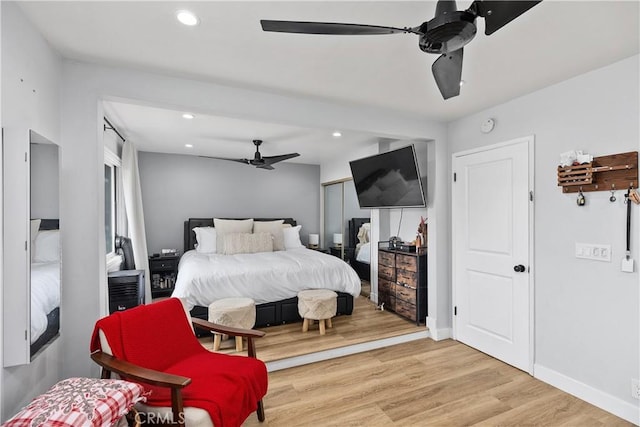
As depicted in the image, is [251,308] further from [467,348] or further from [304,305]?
[467,348]

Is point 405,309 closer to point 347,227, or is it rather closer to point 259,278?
point 259,278

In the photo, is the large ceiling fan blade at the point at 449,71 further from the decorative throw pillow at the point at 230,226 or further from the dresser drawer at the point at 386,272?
the decorative throw pillow at the point at 230,226

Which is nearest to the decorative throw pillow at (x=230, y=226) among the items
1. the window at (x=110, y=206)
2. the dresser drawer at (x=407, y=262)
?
the window at (x=110, y=206)

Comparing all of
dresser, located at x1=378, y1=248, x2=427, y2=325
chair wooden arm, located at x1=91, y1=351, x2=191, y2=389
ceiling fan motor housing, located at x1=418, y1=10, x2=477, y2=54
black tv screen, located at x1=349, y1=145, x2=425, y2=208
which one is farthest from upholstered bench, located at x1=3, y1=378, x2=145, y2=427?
black tv screen, located at x1=349, y1=145, x2=425, y2=208

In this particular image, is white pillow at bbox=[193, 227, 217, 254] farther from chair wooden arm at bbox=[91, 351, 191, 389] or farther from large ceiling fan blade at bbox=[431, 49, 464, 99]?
large ceiling fan blade at bbox=[431, 49, 464, 99]

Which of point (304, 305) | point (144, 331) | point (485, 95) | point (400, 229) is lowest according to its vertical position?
point (304, 305)

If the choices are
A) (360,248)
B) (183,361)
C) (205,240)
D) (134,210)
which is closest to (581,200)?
(183,361)

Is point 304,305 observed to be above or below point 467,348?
above

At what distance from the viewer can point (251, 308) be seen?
3.31 metres

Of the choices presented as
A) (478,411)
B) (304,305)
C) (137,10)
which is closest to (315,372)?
(304,305)

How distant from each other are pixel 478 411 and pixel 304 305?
195 cm

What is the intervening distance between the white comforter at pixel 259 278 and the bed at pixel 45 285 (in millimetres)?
1522

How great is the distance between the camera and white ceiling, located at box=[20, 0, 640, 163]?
1.63 m

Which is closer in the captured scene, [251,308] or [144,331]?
[144,331]
